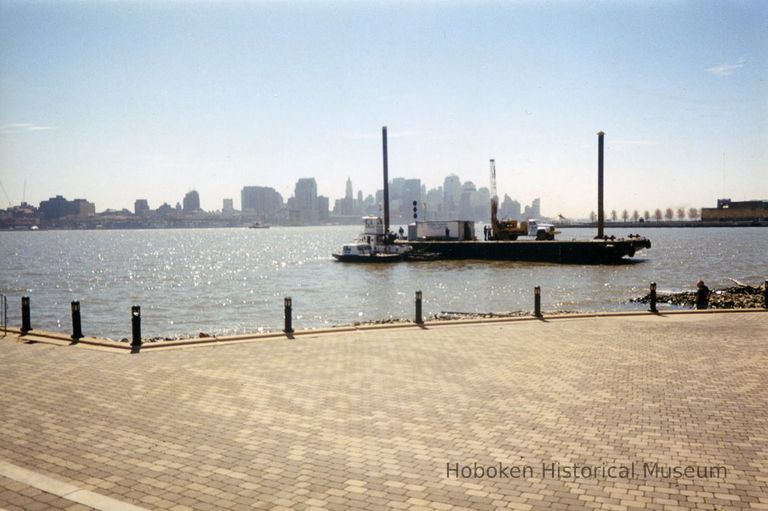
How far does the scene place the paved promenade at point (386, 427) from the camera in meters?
5.95

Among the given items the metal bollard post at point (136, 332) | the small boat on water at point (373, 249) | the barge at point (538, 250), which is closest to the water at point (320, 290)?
the small boat on water at point (373, 249)

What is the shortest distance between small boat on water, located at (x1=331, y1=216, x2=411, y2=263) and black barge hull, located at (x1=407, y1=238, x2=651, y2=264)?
11.0 feet

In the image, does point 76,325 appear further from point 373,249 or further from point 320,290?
point 373,249

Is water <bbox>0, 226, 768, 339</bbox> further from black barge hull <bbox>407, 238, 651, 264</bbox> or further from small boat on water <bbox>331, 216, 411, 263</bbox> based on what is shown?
black barge hull <bbox>407, 238, 651, 264</bbox>

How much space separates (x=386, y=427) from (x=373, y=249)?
67300 millimetres

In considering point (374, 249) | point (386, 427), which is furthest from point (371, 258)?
point (386, 427)

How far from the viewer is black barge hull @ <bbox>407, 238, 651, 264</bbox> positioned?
70.5 m

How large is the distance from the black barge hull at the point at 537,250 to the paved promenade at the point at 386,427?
60022 millimetres

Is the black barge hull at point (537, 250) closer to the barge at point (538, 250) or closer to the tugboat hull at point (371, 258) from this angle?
the barge at point (538, 250)

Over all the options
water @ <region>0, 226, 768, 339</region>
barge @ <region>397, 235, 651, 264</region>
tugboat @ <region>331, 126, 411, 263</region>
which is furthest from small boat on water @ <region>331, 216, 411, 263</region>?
barge @ <region>397, 235, 651, 264</region>

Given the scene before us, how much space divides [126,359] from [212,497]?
7121 mm

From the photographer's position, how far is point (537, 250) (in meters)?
75.9

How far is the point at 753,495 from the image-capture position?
5.79m

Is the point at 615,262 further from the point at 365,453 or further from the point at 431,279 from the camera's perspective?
the point at 365,453
